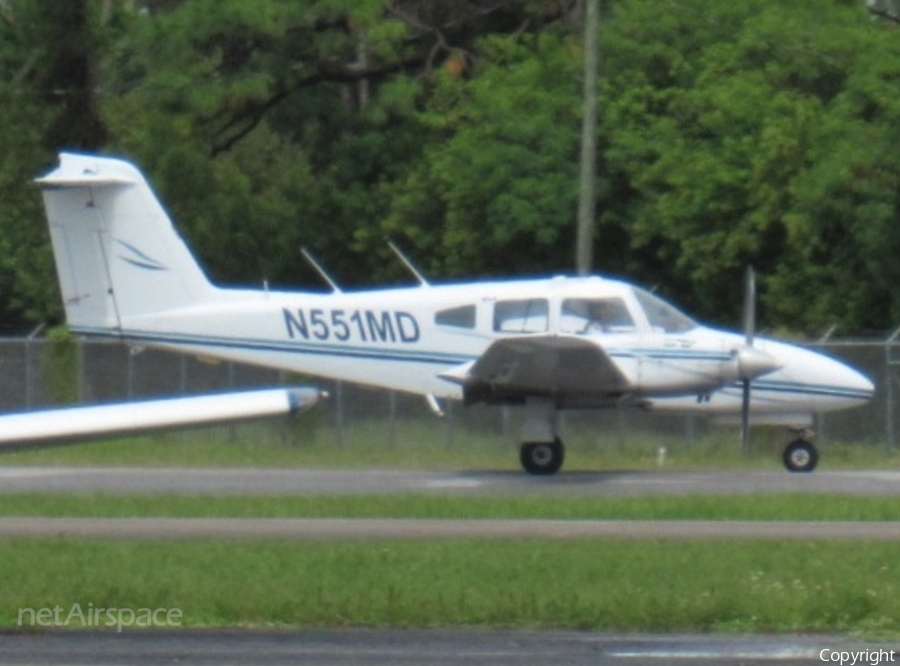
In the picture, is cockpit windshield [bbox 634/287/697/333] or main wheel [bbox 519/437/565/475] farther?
main wheel [bbox 519/437/565/475]

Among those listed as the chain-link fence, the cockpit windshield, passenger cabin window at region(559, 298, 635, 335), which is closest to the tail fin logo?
the chain-link fence

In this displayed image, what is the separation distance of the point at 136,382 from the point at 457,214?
7.13 meters

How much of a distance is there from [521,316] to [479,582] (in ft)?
43.2

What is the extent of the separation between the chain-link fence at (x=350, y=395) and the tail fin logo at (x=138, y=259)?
2.79m

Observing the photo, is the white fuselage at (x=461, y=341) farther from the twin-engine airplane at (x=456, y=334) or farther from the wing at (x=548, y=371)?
the wing at (x=548, y=371)

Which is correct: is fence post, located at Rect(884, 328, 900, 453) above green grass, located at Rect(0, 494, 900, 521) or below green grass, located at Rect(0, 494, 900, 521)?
below

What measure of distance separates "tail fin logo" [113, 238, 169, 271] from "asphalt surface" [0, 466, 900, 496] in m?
2.89

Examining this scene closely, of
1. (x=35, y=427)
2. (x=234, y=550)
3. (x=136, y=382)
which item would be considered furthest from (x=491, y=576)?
(x=136, y=382)

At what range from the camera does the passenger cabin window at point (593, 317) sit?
85.8ft

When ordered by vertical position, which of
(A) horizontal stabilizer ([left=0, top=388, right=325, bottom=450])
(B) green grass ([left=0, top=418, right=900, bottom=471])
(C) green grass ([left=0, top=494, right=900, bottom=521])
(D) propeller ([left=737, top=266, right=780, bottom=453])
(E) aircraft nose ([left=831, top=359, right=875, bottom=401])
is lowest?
(B) green grass ([left=0, top=418, right=900, bottom=471])

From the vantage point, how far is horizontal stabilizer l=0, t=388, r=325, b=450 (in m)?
6.07
